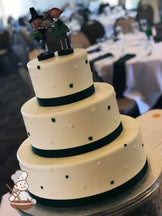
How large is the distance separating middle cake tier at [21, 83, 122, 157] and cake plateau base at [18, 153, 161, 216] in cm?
21

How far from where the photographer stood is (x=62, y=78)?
1307 mm

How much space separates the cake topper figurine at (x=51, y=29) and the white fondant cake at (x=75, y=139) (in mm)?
42

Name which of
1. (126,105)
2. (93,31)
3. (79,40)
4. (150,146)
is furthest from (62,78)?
(93,31)

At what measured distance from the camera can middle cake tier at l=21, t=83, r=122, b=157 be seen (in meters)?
1.29

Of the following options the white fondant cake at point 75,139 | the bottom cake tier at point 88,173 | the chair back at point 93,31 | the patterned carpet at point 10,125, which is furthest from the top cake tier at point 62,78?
the chair back at point 93,31

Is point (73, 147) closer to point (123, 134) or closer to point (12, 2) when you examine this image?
point (123, 134)

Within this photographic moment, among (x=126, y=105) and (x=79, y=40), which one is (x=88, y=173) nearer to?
(x=126, y=105)

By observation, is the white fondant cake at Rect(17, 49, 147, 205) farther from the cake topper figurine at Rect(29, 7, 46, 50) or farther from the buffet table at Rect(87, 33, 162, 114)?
the buffet table at Rect(87, 33, 162, 114)

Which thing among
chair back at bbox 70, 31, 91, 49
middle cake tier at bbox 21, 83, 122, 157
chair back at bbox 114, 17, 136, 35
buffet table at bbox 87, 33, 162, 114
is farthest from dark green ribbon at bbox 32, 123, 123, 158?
chair back at bbox 114, 17, 136, 35

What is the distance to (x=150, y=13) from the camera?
20.7ft

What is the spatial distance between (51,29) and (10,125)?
3.39 m

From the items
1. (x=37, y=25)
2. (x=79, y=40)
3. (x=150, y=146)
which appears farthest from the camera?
(x=79, y=40)

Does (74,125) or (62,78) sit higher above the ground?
(62,78)

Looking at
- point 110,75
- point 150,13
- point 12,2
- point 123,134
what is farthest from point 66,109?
point 12,2
